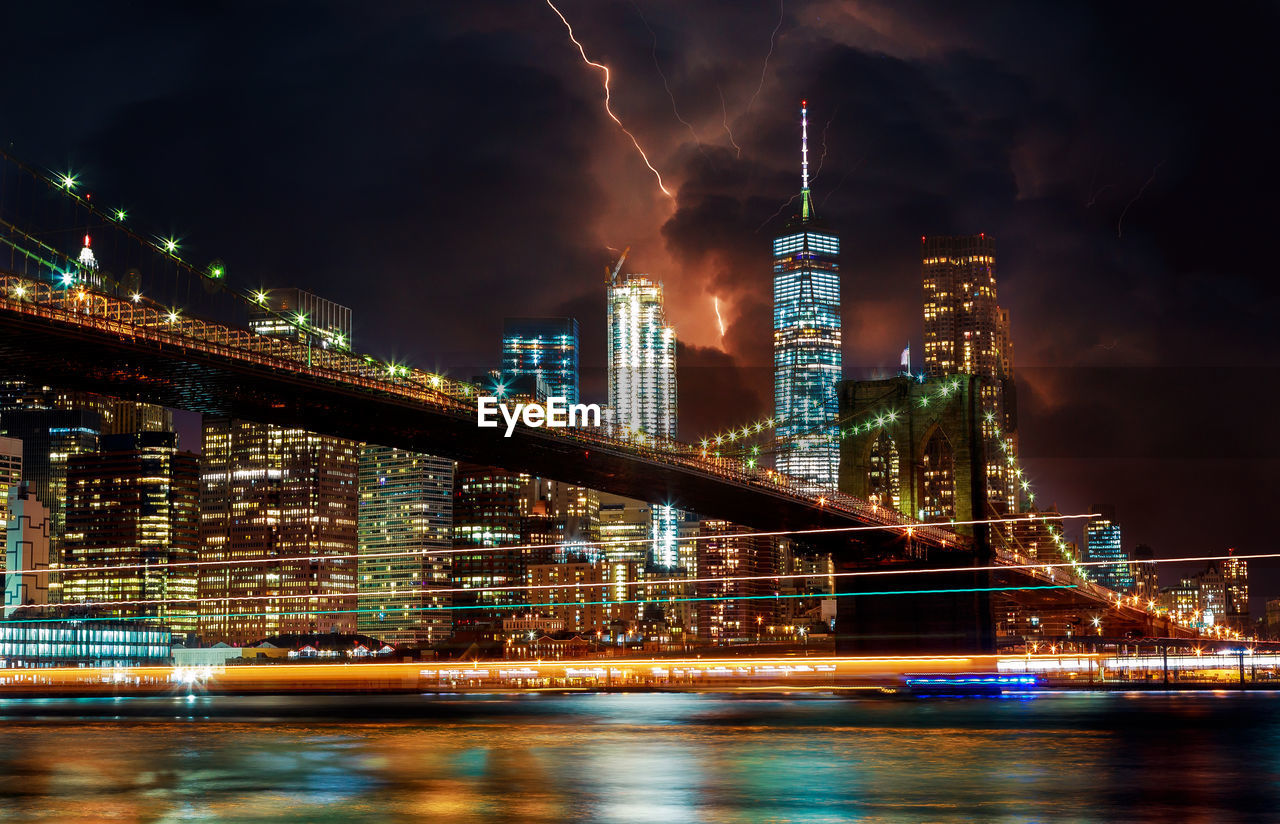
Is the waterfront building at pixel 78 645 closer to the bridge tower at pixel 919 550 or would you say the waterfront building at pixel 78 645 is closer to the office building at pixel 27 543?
the office building at pixel 27 543

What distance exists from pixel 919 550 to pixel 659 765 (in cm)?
5737

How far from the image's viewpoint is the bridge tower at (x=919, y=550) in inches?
2992

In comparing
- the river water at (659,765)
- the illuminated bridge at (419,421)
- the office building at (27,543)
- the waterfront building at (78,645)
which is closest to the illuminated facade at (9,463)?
the office building at (27,543)

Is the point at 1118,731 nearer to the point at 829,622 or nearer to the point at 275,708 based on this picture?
the point at 275,708

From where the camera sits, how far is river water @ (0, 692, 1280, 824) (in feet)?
56.3

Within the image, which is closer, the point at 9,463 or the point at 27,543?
the point at 27,543

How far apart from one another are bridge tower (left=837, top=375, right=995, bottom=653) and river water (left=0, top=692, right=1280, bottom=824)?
1384 inches

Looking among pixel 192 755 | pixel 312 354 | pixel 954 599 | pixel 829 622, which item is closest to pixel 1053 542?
pixel 954 599

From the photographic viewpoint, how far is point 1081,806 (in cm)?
1723

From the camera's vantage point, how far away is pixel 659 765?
73.8 feet

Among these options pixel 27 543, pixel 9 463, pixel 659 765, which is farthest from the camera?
pixel 9 463

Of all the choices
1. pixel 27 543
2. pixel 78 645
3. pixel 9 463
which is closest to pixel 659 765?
pixel 78 645

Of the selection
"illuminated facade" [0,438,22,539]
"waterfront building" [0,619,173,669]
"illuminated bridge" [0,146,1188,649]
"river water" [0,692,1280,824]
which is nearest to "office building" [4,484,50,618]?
"waterfront building" [0,619,173,669]

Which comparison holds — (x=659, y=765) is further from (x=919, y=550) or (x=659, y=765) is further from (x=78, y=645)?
(x=78, y=645)
